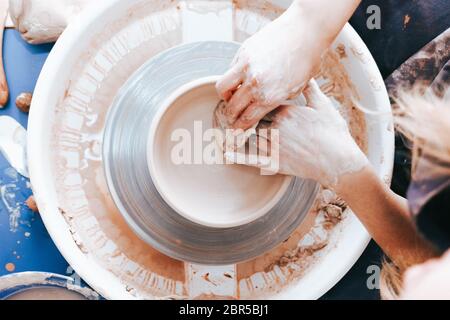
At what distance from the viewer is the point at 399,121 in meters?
1.26

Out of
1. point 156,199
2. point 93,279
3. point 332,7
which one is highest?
point 332,7

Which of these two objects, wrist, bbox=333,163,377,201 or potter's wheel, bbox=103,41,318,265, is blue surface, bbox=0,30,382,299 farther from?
wrist, bbox=333,163,377,201

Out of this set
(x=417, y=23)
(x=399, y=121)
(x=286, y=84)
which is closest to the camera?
(x=286, y=84)

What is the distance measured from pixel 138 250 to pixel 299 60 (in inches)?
23.7

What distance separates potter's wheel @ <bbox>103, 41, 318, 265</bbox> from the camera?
1.14m

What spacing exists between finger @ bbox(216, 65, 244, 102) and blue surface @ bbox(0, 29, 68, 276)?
1.86 ft

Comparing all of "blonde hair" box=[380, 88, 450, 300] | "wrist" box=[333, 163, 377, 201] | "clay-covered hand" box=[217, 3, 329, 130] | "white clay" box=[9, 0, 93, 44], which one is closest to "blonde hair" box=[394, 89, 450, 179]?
"blonde hair" box=[380, 88, 450, 300]

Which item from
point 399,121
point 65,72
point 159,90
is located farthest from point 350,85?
point 65,72

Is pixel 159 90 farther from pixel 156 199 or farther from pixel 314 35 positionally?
pixel 314 35

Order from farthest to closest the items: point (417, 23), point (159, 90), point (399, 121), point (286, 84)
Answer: point (417, 23) < point (399, 121) < point (159, 90) < point (286, 84)

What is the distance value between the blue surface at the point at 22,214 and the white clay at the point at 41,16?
0.16 ft

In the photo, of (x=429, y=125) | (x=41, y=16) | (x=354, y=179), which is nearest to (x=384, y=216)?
(x=354, y=179)

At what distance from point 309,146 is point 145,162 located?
1.25 ft

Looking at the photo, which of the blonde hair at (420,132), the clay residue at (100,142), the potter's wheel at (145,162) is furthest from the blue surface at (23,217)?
the blonde hair at (420,132)
